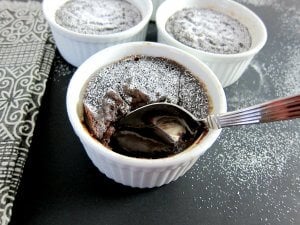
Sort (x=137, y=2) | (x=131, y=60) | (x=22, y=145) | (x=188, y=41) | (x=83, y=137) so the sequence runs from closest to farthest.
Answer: (x=83, y=137)
(x=22, y=145)
(x=131, y=60)
(x=188, y=41)
(x=137, y=2)

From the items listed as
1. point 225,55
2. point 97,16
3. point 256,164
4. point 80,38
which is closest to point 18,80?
point 80,38

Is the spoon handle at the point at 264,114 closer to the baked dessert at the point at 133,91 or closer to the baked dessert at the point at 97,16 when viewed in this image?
the baked dessert at the point at 133,91

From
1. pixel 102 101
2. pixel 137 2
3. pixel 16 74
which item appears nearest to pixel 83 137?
pixel 102 101

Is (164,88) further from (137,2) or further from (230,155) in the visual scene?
(137,2)

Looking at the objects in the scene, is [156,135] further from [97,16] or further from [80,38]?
[97,16]

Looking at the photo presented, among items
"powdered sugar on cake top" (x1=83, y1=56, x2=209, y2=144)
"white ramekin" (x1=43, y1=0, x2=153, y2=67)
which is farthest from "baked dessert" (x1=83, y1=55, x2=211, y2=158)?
"white ramekin" (x1=43, y1=0, x2=153, y2=67)

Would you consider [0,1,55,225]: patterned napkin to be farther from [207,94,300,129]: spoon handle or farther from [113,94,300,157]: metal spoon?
[207,94,300,129]: spoon handle

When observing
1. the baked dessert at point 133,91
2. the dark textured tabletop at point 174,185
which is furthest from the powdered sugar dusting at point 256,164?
the baked dessert at point 133,91
